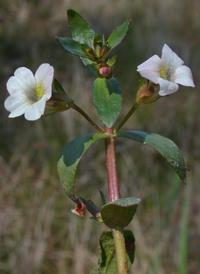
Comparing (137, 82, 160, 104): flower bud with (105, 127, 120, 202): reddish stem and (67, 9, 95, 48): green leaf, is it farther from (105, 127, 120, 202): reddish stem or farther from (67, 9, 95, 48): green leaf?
(67, 9, 95, 48): green leaf

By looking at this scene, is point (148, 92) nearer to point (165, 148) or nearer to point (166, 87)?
point (166, 87)

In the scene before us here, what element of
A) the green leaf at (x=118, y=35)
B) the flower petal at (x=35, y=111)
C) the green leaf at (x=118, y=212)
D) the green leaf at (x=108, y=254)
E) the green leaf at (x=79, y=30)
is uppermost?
the green leaf at (x=79, y=30)

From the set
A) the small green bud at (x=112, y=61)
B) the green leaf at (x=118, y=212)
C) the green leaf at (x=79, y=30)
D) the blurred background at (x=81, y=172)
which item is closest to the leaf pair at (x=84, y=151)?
the green leaf at (x=118, y=212)

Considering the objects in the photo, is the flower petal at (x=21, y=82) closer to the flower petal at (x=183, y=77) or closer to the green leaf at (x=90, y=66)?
the green leaf at (x=90, y=66)

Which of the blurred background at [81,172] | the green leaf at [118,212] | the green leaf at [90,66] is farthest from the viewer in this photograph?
the blurred background at [81,172]

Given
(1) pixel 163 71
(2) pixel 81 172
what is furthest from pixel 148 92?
(2) pixel 81 172

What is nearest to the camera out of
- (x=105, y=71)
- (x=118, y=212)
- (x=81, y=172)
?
(x=118, y=212)
